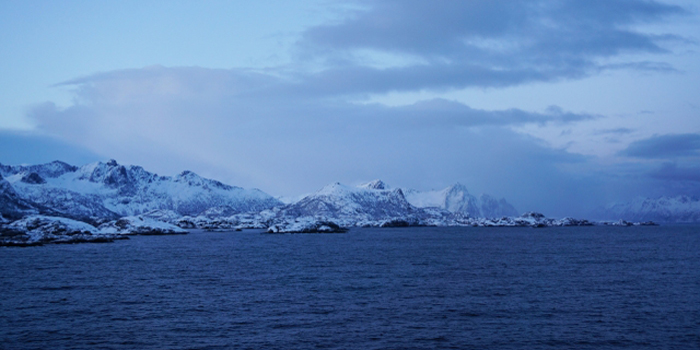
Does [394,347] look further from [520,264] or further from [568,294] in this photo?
[520,264]

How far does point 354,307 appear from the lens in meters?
50.9

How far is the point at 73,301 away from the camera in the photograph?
55.3m

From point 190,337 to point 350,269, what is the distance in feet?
149

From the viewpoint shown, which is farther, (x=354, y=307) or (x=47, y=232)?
(x=47, y=232)

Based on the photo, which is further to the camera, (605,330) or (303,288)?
(303,288)

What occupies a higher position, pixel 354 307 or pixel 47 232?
pixel 47 232

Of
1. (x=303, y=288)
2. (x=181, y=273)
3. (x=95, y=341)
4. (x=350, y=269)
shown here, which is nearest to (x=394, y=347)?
(x=95, y=341)

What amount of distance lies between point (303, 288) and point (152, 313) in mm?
19249

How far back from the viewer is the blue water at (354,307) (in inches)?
1538

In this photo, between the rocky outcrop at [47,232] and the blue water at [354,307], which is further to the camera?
the rocky outcrop at [47,232]

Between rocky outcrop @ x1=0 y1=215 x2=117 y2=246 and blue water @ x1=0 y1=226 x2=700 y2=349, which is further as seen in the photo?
rocky outcrop @ x1=0 y1=215 x2=117 y2=246

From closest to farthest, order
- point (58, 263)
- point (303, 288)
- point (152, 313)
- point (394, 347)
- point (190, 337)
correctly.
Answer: point (394, 347) < point (190, 337) < point (152, 313) < point (303, 288) < point (58, 263)

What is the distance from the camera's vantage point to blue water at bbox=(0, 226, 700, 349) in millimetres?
39062

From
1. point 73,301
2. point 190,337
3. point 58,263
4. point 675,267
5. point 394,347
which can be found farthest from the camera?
point 58,263
